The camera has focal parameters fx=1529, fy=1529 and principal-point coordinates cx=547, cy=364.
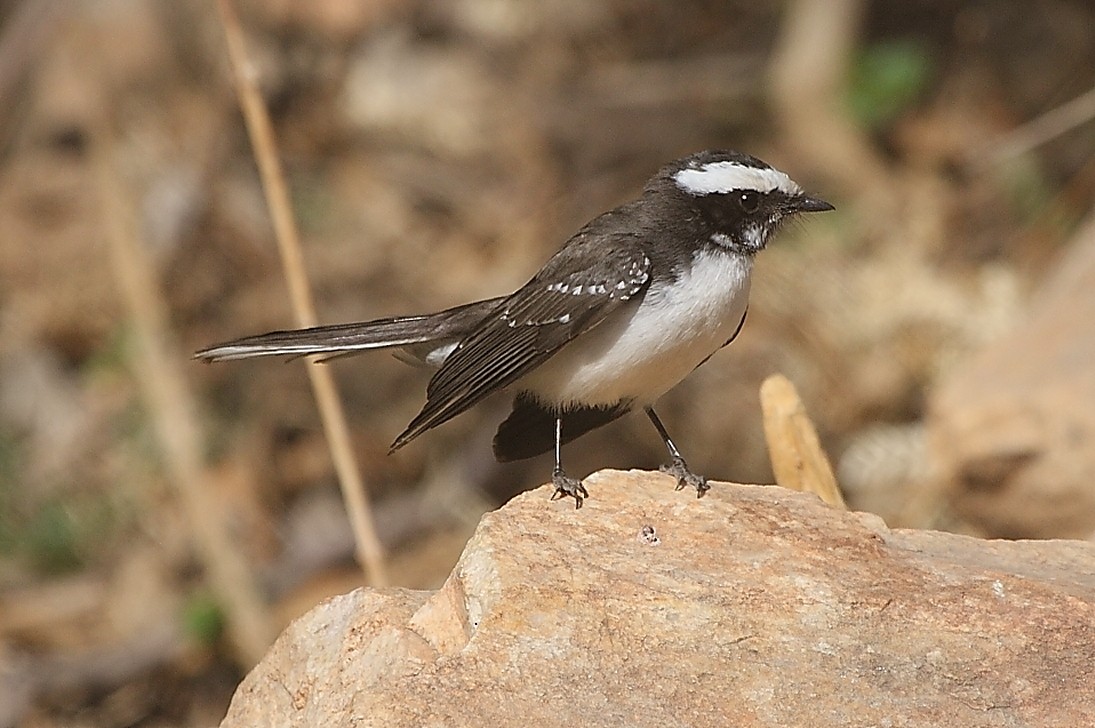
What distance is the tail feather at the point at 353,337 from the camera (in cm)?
478

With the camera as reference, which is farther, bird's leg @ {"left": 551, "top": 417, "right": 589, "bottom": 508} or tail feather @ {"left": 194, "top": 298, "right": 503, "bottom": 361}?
tail feather @ {"left": 194, "top": 298, "right": 503, "bottom": 361}

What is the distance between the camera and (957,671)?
3543mm

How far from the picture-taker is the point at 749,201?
5055mm

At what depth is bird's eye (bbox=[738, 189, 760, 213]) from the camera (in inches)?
199

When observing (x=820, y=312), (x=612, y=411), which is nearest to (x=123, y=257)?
(x=612, y=411)

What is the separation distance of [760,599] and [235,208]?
768 cm

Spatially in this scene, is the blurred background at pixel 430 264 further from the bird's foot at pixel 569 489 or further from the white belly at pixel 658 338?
the bird's foot at pixel 569 489

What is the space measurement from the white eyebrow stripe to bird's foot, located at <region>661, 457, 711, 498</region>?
0.92m

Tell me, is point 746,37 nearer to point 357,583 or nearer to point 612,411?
point 357,583

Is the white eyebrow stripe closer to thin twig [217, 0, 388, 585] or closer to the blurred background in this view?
thin twig [217, 0, 388, 585]

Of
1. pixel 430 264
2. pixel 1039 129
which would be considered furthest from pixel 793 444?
pixel 430 264

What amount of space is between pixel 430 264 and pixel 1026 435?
221 inches

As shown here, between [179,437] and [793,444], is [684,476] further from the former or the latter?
[179,437]

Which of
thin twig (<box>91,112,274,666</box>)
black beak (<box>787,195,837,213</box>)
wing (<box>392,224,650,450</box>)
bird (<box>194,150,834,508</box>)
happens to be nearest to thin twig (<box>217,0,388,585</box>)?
bird (<box>194,150,834,508</box>)
